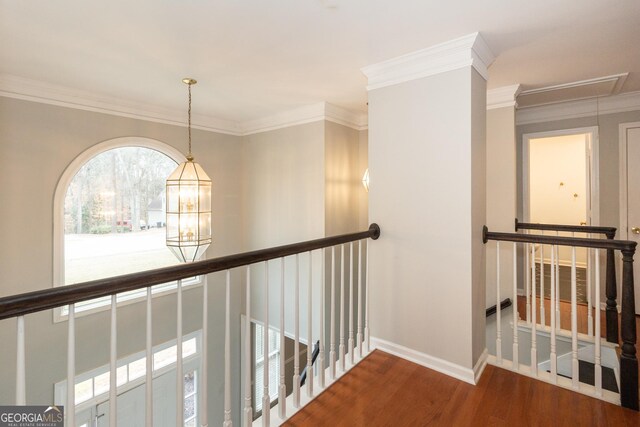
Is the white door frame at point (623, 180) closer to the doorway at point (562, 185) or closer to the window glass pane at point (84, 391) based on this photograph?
the doorway at point (562, 185)

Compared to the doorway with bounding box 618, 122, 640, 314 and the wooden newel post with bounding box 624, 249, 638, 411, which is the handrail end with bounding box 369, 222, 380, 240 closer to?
the wooden newel post with bounding box 624, 249, 638, 411

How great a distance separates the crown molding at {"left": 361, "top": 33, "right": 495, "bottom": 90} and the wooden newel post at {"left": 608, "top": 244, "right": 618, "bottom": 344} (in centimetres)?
181

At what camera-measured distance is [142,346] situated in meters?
3.71

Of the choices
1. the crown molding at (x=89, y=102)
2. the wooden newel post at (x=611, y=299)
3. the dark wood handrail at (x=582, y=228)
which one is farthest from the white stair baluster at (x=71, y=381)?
the dark wood handrail at (x=582, y=228)

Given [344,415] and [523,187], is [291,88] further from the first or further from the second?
[523,187]

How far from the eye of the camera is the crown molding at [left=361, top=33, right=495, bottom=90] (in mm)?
2070

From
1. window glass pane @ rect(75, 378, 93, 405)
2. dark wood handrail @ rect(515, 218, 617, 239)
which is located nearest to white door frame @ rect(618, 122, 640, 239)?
dark wood handrail @ rect(515, 218, 617, 239)

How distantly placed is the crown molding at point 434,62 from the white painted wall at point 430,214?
0.18 ft

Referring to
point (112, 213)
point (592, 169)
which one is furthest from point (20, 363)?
point (592, 169)

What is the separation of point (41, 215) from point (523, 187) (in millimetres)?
5357

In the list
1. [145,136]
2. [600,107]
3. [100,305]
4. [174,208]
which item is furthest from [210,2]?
[600,107]

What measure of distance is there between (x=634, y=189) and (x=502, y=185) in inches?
61.2

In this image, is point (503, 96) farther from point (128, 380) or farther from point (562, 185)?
point (128, 380)

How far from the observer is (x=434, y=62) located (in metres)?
2.22
